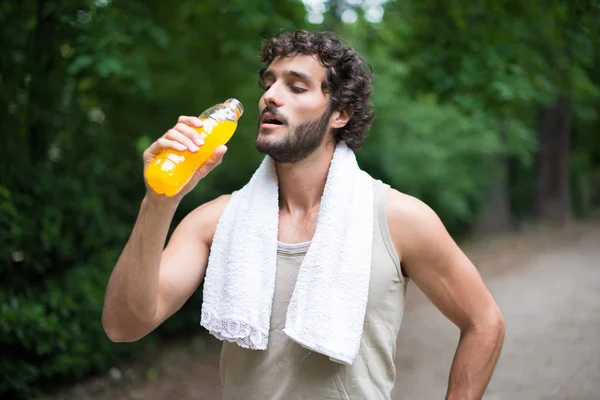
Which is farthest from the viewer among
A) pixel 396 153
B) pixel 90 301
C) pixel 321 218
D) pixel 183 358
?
pixel 396 153

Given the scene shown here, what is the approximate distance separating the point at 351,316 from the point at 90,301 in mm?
3595

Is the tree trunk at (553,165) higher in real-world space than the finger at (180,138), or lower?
lower

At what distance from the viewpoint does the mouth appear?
7.60ft

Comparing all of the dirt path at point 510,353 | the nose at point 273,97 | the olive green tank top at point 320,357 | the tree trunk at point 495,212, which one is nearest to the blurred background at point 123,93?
the dirt path at point 510,353

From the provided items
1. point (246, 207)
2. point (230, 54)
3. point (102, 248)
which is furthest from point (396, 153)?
point (246, 207)

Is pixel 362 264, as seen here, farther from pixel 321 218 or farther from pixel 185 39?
pixel 185 39

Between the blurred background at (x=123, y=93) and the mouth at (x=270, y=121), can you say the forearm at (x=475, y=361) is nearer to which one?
the mouth at (x=270, y=121)

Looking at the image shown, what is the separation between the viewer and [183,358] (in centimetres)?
667

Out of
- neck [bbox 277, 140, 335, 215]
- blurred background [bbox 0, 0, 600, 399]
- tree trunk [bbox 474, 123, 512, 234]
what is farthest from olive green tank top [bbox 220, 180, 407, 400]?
tree trunk [bbox 474, 123, 512, 234]

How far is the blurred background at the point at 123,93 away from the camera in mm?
4895

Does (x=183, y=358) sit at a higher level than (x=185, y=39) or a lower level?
lower

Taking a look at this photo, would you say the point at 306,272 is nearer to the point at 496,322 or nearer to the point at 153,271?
the point at 153,271

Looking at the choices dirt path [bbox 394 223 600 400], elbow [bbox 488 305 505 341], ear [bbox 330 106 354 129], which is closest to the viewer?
elbow [bbox 488 305 505 341]

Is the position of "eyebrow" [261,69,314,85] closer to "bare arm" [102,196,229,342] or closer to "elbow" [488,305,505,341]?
"bare arm" [102,196,229,342]
